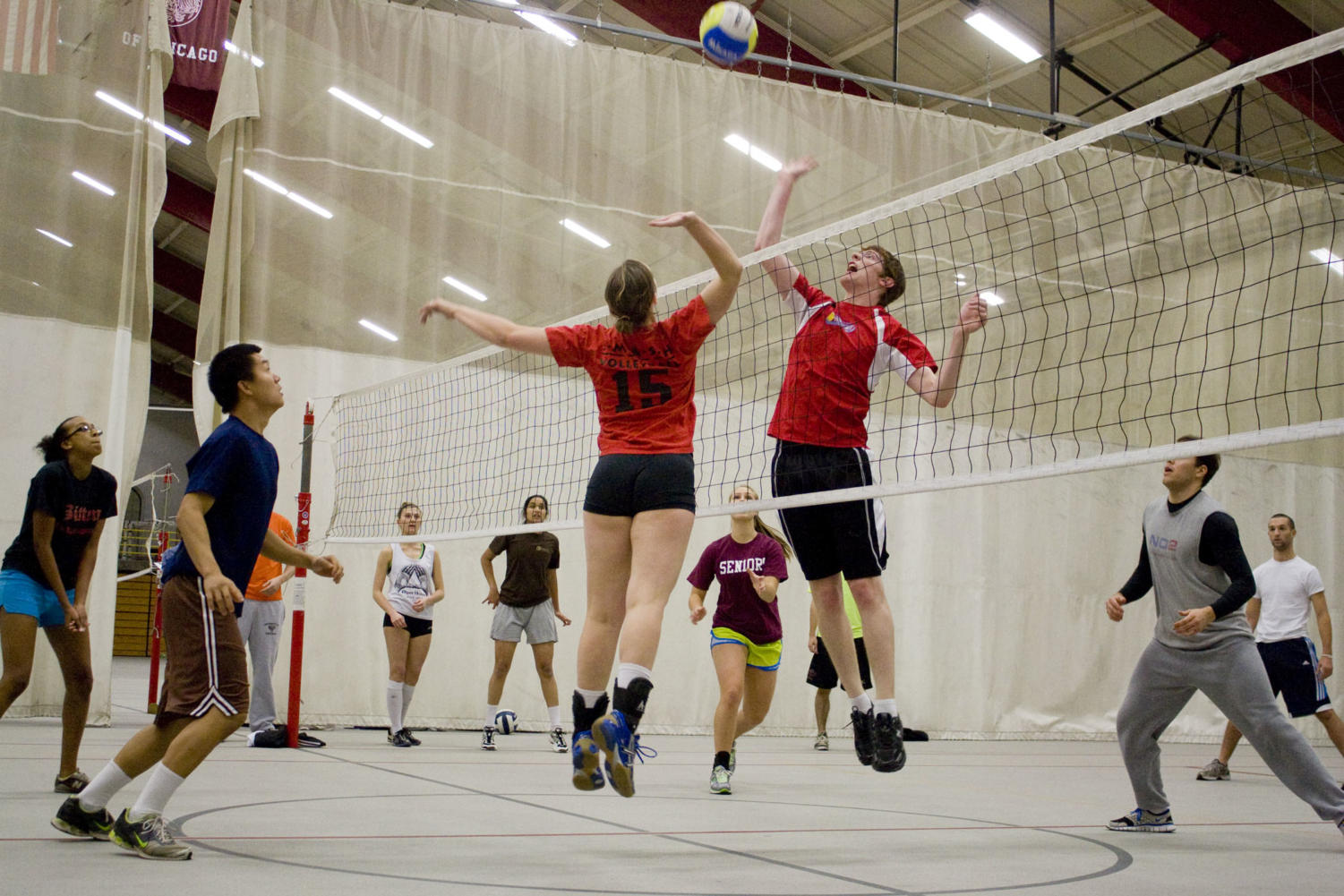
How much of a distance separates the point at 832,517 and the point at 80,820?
9.72 feet

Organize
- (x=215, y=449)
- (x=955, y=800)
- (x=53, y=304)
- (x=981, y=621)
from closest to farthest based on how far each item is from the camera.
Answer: (x=215, y=449) → (x=955, y=800) → (x=53, y=304) → (x=981, y=621)

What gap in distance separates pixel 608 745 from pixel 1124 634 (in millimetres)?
10587

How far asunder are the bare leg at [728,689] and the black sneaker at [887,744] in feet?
6.32

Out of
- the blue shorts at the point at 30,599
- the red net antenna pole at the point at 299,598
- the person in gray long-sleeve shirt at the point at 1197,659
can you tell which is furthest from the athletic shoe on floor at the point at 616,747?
the red net antenna pole at the point at 299,598

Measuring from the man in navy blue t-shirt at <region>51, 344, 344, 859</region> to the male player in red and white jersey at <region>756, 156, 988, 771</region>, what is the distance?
2.08 m

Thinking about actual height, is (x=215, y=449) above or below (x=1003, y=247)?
below

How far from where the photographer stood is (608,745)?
3.82 metres

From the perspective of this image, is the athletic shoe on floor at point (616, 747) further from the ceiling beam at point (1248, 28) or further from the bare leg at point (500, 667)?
the ceiling beam at point (1248, 28)

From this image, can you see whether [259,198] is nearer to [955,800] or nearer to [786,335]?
[786,335]

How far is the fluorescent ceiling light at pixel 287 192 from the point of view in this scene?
406 inches

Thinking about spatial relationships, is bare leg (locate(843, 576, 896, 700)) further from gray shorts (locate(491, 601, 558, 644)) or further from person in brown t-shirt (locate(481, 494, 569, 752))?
gray shorts (locate(491, 601, 558, 644))

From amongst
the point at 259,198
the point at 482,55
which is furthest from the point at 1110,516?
the point at 259,198

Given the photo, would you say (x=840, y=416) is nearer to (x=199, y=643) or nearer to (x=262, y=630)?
(x=199, y=643)

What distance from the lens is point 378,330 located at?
10.7 metres
